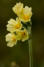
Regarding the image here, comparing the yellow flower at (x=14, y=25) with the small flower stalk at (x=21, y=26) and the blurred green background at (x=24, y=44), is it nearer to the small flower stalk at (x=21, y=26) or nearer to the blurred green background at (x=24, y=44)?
the small flower stalk at (x=21, y=26)

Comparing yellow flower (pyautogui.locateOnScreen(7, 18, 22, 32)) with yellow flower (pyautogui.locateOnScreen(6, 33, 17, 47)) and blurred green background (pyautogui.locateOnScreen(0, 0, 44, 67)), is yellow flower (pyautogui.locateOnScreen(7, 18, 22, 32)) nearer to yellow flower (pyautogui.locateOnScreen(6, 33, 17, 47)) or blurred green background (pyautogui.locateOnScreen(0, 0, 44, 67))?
yellow flower (pyautogui.locateOnScreen(6, 33, 17, 47))

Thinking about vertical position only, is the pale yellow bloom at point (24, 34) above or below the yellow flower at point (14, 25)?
below

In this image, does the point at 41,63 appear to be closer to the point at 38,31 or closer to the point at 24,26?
the point at 38,31

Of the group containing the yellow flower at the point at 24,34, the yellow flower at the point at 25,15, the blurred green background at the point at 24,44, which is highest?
the yellow flower at the point at 25,15

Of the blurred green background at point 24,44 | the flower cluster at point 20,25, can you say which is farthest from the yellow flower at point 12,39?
the blurred green background at point 24,44

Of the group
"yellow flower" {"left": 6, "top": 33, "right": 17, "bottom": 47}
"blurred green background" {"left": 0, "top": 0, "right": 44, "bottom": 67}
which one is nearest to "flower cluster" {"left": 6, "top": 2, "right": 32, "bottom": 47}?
"yellow flower" {"left": 6, "top": 33, "right": 17, "bottom": 47}

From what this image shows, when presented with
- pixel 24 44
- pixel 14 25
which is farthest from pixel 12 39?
pixel 24 44

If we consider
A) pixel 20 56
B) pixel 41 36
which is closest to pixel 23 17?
pixel 20 56

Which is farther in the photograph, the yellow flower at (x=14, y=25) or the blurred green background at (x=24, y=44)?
the blurred green background at (x=24, y=44)

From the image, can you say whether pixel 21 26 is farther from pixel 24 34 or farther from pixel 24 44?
pixel 24 44
